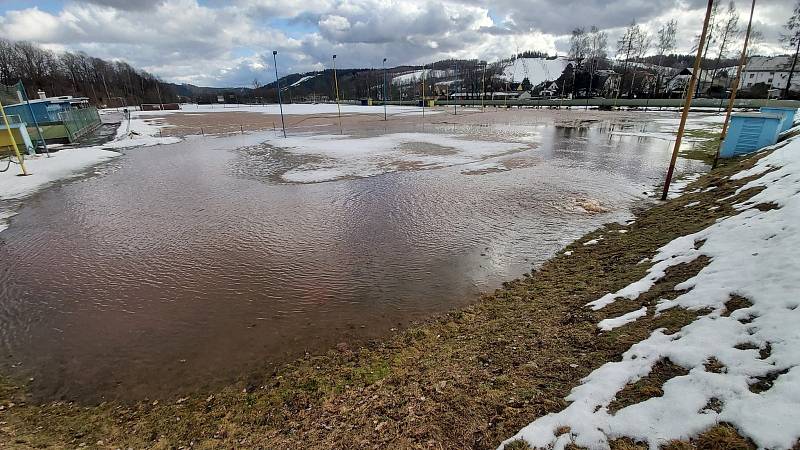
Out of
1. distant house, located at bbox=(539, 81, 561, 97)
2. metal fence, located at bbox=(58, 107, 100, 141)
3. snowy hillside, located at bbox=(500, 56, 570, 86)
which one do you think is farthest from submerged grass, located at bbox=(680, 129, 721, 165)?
snowy hillside, located at bbox=(500, 56, 570, 86)

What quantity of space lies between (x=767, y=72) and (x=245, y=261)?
393ft

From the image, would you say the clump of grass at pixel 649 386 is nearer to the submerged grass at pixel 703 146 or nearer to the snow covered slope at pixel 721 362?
the snow covered slope at pixel 721 362

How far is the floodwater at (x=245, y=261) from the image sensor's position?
20.5 ft

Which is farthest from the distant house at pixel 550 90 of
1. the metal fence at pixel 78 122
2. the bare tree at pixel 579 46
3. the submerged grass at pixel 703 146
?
the metal fence at pixel 78 122

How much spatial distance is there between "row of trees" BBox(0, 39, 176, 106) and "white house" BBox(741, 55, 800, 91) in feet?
540

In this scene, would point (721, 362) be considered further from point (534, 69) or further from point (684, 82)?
point (534, 69)

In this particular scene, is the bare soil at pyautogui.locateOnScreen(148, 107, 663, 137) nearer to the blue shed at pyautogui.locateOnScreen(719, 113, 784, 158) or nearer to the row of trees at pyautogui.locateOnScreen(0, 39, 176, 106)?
the blue shed at pyautogui.locateOnScreen(719, 113, 784, 158)

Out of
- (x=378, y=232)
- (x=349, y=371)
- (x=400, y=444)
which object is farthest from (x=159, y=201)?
(x=400, y=444)

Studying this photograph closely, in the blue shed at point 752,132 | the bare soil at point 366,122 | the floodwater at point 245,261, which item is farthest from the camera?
the bare soil at point 366,122

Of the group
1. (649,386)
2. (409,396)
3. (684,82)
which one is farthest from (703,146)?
(684,82)

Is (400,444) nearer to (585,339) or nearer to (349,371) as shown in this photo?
(349,371)

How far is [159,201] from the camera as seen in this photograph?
15.3m

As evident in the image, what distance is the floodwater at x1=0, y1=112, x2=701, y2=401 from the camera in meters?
6.25

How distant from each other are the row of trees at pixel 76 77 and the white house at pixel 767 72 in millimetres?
164557
